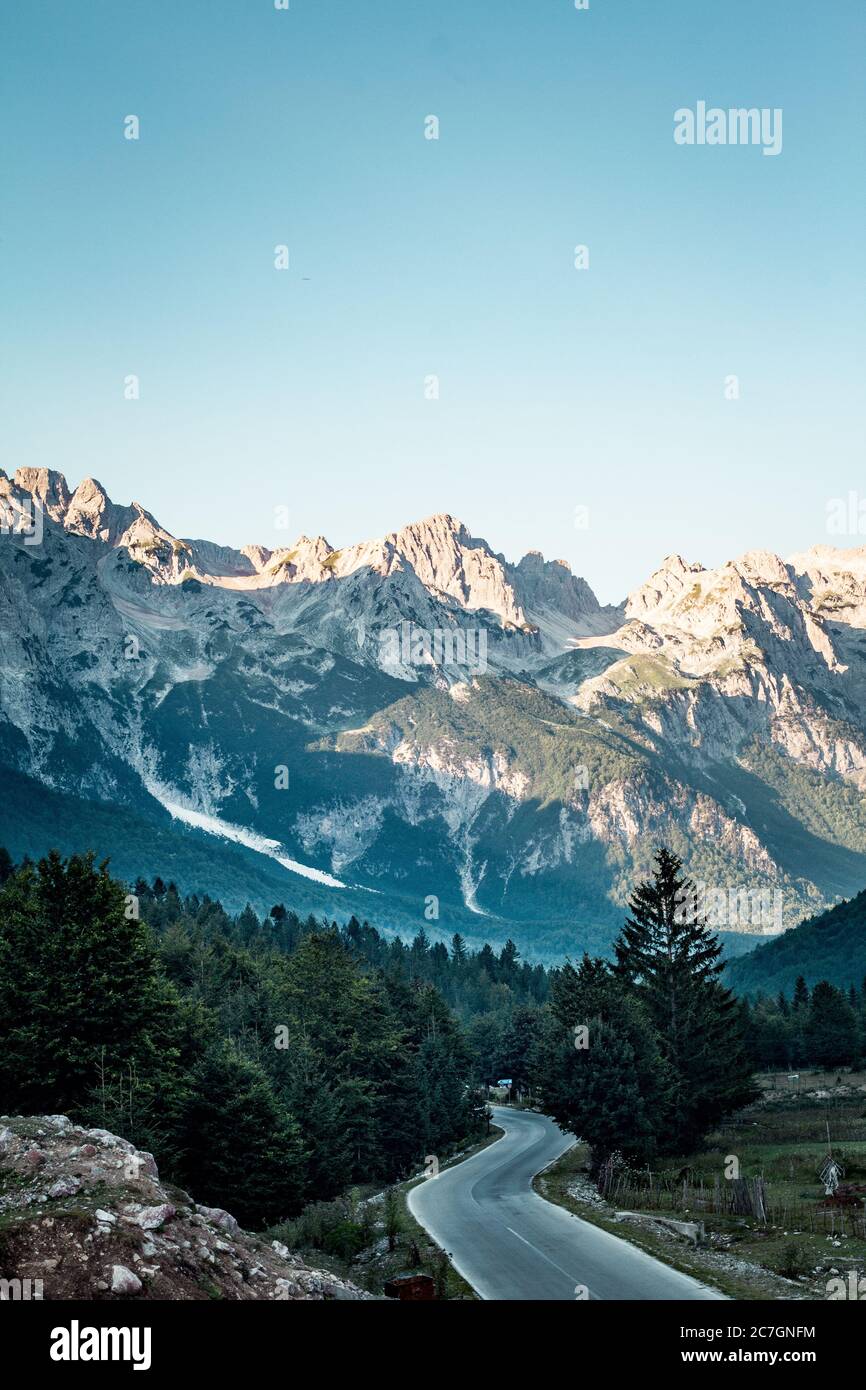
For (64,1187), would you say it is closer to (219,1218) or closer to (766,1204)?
(219,1218)

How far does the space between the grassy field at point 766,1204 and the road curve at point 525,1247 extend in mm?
1225

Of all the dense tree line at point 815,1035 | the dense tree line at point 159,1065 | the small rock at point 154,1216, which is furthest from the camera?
the dense tree line at point 815,1035

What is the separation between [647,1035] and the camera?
236 feet

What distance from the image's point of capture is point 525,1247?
140ft

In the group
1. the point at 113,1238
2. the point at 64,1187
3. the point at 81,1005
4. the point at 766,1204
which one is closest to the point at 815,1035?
the point at 766,1204

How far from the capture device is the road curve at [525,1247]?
3453 centimetres

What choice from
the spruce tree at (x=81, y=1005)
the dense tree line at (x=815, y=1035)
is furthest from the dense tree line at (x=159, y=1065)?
the dense tree line at (x=815, y=1035)

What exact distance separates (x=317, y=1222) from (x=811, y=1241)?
2112 centimetres

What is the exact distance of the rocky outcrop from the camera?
21578 mm

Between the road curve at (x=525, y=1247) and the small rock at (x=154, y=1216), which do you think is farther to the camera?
the road curve at (x=525, y=1247)

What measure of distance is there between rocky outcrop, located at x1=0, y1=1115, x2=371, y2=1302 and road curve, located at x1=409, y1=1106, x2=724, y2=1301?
794cm

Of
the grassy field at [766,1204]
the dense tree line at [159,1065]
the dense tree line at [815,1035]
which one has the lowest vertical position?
the dense tree line at [815,1035]

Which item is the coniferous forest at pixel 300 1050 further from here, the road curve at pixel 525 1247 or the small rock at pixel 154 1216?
the small rock at pixel 154 1216
